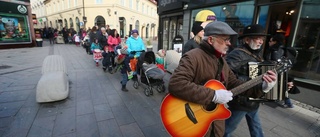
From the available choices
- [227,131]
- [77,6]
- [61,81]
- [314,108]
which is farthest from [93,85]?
[77,6]

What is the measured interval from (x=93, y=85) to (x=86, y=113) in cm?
191

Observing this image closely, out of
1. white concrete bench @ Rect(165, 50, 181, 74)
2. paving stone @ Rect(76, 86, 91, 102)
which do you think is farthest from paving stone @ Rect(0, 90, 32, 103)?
white concrete bench @ Rect(165, 50, 181, 74)

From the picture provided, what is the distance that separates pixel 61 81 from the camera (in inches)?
154

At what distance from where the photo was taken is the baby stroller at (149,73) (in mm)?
4504

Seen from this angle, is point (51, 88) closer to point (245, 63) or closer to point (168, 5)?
point (245, 63)

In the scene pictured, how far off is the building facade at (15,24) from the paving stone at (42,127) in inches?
535

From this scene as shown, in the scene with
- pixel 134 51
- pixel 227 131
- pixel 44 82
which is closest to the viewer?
pixel 227 131

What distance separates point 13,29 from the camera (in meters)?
12.4

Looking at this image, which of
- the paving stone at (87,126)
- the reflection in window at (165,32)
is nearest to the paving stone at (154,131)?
the paving stone at (87,126)

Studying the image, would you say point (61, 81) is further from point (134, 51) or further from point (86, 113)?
point (134, 51)

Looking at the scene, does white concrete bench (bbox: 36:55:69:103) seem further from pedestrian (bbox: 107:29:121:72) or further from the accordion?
the accordion

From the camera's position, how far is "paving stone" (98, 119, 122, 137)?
2799mm

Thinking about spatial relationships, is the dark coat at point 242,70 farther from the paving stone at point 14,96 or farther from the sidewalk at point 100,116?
the paving stone at point 14,96

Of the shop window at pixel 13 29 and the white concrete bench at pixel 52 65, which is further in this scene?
the shop window at pixel 13 29
